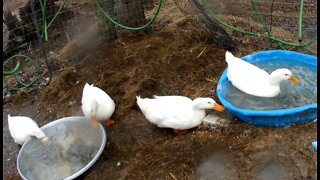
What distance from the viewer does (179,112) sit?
2.87 meters

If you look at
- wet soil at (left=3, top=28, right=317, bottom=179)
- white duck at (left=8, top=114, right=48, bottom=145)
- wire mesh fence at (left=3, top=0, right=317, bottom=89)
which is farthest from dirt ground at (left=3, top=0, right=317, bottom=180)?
white duck at (left=8, top=114, right=48, bottom=145)

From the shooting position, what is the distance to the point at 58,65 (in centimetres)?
426

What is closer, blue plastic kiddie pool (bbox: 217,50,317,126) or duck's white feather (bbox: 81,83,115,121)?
blue plastic kiddie pool (bbox: 217,50,317,126)

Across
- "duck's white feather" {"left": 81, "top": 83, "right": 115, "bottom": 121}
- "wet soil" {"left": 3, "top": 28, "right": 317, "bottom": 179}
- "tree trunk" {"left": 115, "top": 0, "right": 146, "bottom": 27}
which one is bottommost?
"wet soil" {"left": 3, "top": 28, "right": 317, "bottom": 179}

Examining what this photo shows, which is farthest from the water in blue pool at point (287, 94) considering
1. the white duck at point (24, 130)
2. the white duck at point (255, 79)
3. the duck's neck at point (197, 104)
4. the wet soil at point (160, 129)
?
the white duck at point (24, 130)

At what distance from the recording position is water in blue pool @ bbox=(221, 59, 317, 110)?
2889mm

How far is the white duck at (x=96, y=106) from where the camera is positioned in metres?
2.93

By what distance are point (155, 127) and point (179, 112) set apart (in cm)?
33

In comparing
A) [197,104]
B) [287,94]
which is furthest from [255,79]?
[197,104]

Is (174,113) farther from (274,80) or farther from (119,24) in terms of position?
(119,24)

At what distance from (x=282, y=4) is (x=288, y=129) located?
204cm

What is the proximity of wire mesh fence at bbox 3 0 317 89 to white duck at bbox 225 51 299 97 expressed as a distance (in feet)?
2.81

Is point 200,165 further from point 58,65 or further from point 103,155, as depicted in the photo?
point 58,65

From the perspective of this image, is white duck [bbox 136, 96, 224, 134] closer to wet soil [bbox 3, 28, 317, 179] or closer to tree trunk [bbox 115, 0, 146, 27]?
wet soil [bbox 3, 28, 317, 179]
